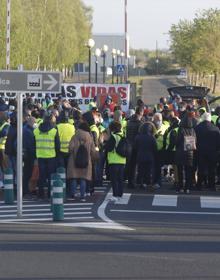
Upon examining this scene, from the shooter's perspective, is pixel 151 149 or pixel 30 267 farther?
pixel 151 149

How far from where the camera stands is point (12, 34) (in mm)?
58625

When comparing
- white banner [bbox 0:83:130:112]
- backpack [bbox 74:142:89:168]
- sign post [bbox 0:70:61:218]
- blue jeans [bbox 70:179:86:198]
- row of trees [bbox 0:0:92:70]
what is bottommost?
blue jeans [bbox 70:179:86:198]

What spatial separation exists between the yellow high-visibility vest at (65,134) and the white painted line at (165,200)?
219cm

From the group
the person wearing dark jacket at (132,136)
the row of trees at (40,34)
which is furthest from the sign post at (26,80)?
the row of trees at (40,34)

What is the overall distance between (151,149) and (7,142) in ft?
10.7

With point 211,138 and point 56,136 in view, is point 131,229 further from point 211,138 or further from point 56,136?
point 211,138

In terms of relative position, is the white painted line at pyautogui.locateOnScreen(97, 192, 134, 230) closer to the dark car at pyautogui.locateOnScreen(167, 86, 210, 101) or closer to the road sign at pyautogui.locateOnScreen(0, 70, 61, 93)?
the road sign at pyautogui.locateOnScreen(0, 70, 61, 93)

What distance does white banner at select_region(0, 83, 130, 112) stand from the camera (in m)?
34.2

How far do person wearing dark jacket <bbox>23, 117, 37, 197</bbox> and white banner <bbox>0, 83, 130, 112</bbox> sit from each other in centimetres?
1335

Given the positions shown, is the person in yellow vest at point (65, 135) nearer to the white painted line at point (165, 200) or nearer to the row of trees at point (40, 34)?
the white painted line at point (165, 200)

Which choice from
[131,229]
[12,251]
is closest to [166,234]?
[131,229]

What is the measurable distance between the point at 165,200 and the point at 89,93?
619 inches

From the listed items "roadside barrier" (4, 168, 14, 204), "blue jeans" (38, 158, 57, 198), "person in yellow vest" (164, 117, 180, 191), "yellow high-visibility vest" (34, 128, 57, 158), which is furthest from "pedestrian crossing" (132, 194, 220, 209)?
"roadside barrier" (4, 168, 14, 204)

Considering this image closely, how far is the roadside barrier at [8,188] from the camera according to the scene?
18.7 m
